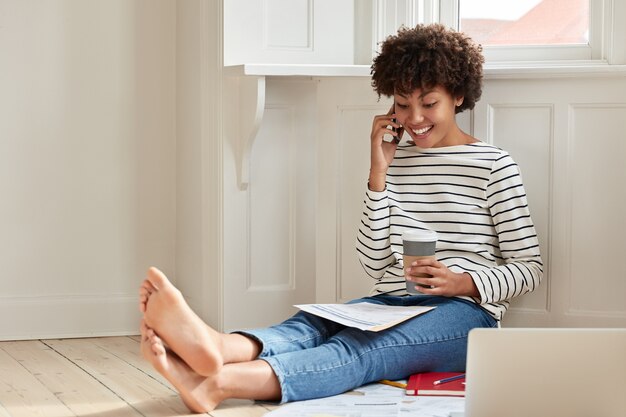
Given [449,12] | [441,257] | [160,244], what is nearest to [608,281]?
[441,257]

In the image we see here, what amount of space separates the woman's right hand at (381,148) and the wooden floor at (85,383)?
0.67 meters

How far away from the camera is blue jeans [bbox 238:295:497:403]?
6.94 ft

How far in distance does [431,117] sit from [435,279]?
0.43m

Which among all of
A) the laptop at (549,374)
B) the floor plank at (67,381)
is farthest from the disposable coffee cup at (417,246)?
the laptop at (549,374)

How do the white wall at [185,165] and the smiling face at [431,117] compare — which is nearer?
the smiling face at [431,117]

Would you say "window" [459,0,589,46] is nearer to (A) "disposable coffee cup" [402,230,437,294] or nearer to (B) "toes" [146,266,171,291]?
(A) "disposable coffee cup" [402,230,437,294]

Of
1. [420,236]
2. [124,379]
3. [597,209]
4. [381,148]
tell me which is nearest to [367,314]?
[420,236]

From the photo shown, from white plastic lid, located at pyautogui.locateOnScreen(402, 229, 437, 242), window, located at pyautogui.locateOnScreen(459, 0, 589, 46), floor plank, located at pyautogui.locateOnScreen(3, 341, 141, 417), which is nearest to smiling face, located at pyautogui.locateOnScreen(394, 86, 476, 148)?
white plastic lid, located at pyautogui.locateOnScreen(402, 229, 437, 242)

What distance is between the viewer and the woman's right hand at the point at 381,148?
8.23 ft

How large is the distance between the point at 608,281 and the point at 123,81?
60.4 inches

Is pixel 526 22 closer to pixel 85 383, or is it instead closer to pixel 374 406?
pixel 374 406

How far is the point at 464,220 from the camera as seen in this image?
2.46 meters

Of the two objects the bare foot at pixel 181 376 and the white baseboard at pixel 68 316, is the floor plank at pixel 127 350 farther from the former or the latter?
the bare foot at pixel 181 376

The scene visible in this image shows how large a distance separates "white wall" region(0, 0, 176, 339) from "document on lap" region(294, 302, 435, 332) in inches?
37.8
